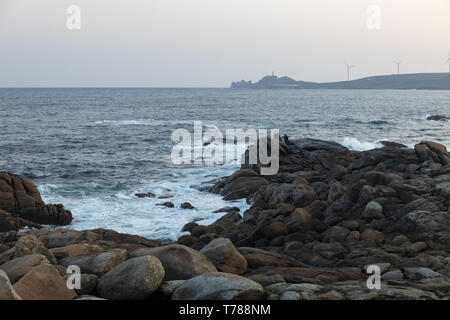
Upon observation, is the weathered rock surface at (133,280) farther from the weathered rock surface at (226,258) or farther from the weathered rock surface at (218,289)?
the weathered rock surface at (226,258)

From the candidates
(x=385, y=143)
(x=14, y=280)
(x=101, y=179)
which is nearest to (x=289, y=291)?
(x=14, y=280)

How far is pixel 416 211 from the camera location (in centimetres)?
1493

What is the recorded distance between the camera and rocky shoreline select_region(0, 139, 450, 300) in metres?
8.73

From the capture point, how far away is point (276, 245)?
14953mm

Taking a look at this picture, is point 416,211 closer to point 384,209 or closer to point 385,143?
point 384,209

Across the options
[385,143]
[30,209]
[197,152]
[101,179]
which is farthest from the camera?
[197,152]

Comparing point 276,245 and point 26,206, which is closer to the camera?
point 276,245

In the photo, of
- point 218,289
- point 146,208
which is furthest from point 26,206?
point 218,289

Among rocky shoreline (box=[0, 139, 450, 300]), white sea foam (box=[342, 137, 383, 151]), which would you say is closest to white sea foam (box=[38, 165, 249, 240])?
rocky shoreline (box=[0, 139, 450, 300])

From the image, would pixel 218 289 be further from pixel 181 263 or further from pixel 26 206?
pixel 26 206

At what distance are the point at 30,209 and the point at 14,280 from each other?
1155 cm

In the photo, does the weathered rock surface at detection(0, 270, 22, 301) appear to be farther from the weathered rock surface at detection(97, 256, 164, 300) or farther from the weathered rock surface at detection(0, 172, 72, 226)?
the weathered rock surface at detection(0, 172, 72, 226)

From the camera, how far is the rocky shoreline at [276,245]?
28.7 ft

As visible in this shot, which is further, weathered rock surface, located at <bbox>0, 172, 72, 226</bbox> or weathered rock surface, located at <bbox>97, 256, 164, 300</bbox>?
weathered rock surface, located at <bbox>0, 172, 72, 226</bbox>
